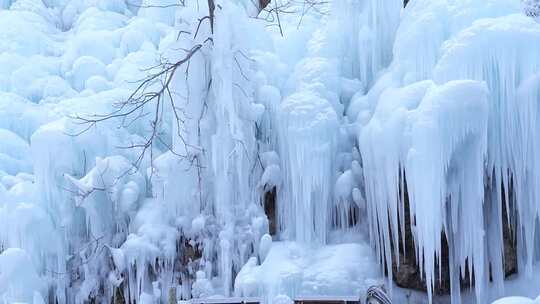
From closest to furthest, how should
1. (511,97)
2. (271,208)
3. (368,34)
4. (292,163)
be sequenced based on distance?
(511,97) < (292,163) < (271,208) < (368,34)

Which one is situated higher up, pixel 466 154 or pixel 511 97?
pixel 511 97

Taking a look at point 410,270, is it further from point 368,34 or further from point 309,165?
point 368,34

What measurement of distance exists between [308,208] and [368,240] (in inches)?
25.5

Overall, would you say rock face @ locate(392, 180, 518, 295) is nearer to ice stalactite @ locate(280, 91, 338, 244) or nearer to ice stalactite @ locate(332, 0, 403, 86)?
ice stalactite @ locate(280, 91, 338, 244)

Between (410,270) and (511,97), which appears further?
(410,270)

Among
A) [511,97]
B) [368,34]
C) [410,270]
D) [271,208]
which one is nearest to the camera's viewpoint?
[511,97]

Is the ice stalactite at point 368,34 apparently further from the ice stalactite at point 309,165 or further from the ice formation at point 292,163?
the ice stalactite at point 309,165

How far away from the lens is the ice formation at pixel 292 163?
5.75m

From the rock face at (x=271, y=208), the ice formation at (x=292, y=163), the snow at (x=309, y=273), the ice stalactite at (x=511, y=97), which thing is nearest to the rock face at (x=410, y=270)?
the ice formation at (x=292, y=163)

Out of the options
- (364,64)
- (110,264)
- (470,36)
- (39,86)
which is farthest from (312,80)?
(39,86)

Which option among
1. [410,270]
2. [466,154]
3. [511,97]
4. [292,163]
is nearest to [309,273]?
[410,270]

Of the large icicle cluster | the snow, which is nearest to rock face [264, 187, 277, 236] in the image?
the snow

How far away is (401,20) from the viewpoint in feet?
24.0

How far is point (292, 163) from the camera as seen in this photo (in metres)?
6.65
